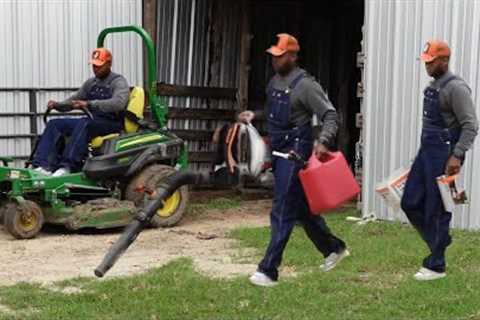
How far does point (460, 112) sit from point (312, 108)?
Answer: 1.14 m

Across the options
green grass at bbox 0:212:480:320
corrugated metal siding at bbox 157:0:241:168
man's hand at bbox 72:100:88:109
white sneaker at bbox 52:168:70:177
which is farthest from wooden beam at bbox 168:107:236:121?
green grass at bbox 0:212:480:320

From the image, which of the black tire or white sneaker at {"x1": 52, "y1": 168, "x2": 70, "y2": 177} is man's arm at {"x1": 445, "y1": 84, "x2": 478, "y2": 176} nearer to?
the black tire

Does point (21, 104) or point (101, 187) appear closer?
point (101, 187)

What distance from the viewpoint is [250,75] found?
1444 cm

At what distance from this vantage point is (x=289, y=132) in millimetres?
6367

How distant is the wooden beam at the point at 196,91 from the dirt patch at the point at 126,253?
2.66 meters

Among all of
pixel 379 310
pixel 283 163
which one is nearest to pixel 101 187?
pixel 283 163

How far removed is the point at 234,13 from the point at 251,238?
5.68 meters

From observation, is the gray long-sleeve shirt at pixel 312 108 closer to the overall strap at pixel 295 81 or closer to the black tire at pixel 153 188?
the overall strap at pixel 295 81

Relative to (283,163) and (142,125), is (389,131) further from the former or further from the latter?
(283,163)

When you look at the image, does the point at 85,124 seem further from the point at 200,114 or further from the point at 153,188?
the point at 200,114

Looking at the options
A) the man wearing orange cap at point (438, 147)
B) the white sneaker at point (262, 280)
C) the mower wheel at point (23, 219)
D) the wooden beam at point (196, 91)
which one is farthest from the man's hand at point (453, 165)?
the wooden beam at point (196, 91)

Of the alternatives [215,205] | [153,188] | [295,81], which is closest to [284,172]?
[295,81]

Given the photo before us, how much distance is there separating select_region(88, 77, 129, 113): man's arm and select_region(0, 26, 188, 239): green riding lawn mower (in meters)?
0.16
